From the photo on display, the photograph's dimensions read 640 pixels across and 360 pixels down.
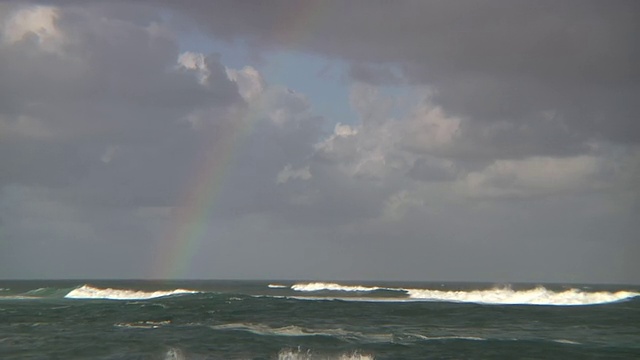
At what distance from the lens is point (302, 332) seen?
1483 inches

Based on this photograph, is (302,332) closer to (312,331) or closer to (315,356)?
(312,331)

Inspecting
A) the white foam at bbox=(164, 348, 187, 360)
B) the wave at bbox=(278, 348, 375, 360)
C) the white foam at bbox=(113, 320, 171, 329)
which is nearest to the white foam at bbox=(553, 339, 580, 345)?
the wave at bbox=(278, 348, 375, 360)

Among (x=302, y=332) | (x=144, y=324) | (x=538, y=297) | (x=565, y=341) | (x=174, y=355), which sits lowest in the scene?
(x=174, y=355)

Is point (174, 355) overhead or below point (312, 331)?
below

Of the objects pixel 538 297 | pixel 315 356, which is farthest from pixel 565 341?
pixel 538 297

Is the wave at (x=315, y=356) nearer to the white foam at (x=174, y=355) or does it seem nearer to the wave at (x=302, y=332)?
the white foam at (x=174, y=355)

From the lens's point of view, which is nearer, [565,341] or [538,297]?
[565,341]

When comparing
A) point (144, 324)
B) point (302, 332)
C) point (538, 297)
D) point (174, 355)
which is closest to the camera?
point (174, 355)

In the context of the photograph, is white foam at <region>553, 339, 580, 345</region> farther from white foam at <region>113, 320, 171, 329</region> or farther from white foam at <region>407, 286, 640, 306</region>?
white foam at <region>407, 286, 640, 306</region>

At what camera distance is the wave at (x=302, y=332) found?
3525cm

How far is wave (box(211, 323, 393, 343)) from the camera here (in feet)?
116

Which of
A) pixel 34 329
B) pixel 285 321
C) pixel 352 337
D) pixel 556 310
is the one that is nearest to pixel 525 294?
pixel 556 310

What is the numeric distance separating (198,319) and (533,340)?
19901 millimetres

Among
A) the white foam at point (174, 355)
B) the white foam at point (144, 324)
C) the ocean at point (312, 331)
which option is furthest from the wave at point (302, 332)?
the white foam at point (174, 355)
